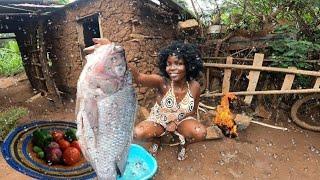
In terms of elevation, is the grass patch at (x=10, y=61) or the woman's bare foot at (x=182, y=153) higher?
the woman's bare foot at (x=182, y=153)

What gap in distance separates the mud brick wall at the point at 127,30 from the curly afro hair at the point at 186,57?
7.18 ft

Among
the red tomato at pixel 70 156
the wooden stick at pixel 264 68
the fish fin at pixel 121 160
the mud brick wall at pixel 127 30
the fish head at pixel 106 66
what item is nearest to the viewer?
the fish head at pixel 106 66

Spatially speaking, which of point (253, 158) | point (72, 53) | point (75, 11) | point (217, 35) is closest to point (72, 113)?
point (72, 53)

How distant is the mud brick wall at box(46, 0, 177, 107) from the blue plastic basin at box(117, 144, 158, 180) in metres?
3.03

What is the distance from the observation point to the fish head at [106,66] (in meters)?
1.69

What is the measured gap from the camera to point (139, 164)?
11.4ft

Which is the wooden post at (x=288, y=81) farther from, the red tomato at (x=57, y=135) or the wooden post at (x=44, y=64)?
the wooden post at (x=44, y=64)

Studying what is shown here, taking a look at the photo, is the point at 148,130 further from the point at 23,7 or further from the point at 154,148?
the point at 23,7

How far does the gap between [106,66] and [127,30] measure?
15.4ft

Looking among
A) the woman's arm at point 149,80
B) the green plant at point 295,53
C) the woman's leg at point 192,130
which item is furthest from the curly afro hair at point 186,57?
the green plant at point 295,53

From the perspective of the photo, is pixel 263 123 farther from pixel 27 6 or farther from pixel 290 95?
pixel 27 6

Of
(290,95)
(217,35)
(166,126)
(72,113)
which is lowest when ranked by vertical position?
(72,113)

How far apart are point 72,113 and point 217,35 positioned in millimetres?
3940

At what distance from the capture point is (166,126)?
4.11 meters
